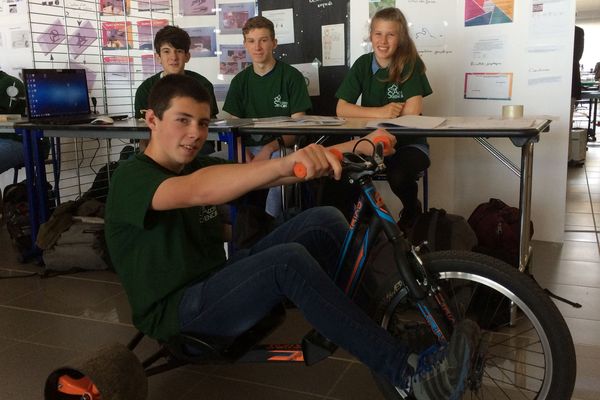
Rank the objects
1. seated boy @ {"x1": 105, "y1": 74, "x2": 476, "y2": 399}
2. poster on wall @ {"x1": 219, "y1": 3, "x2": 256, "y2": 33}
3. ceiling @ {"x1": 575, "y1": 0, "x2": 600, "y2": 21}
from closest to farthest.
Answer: seated boy @ {"x1": 105, "y1": 74, "x2": 476, "y2": 399} → poster on wall @ {"x1": 219, "y1": 3, "x2": 256, "y2": 33} → ceiling @ {"x1": 575, "y1": 0, "x2": 600, "y2": 21}

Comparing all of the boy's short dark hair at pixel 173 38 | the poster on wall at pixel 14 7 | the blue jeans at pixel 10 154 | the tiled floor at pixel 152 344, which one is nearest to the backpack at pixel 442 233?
the tiled floor at pixel 152 344

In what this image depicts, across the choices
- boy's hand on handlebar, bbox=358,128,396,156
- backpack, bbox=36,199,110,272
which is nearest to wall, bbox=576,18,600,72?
backpack, bbox=36,199,110,272

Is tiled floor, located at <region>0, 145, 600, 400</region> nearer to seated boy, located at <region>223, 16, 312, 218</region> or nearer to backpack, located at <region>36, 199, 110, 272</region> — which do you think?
backpack, located at <region>36, 199, 110, 272</region>

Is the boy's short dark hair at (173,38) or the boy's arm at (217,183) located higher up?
the boy's short dark hair at (173,38)

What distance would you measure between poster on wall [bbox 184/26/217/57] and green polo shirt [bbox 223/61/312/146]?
83cm

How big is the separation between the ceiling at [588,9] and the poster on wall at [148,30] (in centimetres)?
904

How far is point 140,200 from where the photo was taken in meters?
1.43

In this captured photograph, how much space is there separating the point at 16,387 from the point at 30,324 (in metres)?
0.55

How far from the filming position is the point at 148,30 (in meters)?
4.39

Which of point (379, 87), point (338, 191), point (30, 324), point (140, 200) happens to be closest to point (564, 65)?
point (379, 87)

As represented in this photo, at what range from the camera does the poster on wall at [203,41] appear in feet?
13.7

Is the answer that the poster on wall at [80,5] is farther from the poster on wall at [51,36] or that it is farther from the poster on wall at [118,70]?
the poster on wall at [118,70]

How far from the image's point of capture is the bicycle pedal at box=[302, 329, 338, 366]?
151 centimetres

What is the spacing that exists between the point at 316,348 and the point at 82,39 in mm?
3786
